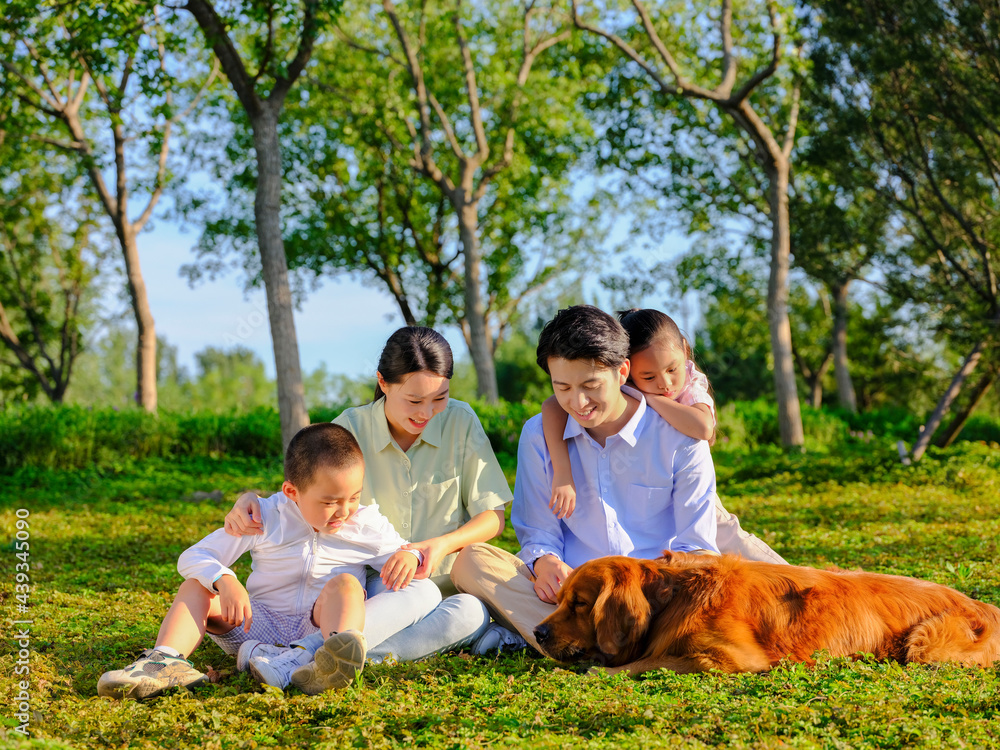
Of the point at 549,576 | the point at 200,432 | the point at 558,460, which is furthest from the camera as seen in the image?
the point at 200,432

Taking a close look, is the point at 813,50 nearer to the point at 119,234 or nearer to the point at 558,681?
the point at 558,681

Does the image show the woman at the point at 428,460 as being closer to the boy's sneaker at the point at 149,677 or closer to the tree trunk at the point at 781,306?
the boy's sneaker at the point at 149,677

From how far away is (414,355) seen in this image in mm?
3838

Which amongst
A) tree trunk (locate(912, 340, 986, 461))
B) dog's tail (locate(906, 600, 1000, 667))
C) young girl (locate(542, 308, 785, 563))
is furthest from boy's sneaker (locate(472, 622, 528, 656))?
tree trunk (locate(912, 340, 986, 461))

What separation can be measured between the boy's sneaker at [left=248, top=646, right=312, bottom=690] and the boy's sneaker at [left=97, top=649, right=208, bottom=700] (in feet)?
0.73

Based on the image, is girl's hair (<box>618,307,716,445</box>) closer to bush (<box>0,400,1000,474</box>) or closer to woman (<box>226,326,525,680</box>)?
woman (<box>226,326,525,680</box>)

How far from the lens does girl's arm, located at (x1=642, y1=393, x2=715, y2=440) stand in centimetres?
384

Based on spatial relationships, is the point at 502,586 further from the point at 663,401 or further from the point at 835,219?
the point at 835,219

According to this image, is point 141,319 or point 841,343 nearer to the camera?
point 141,319

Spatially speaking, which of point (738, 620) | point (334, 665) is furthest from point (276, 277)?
point (738, 620)

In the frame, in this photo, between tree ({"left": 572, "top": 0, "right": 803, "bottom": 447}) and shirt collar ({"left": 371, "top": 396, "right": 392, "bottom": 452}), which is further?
tree ({"left": 572, "top": 0, "right": 803, "bottom": 447})

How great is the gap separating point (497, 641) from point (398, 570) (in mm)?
623

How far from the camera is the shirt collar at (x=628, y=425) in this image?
389cm

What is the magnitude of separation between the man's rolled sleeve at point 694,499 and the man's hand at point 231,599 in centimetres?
195
